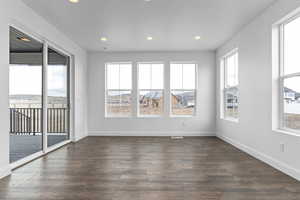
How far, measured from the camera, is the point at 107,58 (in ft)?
24.1

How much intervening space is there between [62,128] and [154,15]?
11.8 feet

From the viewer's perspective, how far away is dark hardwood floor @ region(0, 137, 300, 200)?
8.55 ft

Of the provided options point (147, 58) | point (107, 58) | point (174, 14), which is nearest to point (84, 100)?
point (107, 58)

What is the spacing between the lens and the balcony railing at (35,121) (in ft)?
12.6

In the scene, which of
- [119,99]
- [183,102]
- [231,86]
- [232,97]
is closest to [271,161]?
[232,97]

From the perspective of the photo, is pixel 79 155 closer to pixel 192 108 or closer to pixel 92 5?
pixel 92 5

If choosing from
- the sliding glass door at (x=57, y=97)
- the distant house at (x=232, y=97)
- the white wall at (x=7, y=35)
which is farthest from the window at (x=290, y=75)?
the sliding glass door at (x=57, y=97)

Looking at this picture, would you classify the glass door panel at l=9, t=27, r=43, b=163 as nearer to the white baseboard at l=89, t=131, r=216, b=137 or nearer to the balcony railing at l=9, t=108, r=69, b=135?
the balcony railing at l=9, t=108, r=69, b=135

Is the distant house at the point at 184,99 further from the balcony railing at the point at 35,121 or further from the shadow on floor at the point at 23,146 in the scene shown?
the shadow on floor at the point at 23,146

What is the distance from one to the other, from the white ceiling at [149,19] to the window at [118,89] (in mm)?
1218

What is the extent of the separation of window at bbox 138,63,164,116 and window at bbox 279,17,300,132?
4087 mm

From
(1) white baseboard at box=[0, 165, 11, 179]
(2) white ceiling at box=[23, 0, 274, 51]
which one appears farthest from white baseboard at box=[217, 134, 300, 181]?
(1) white baseboard at box=[0, 165, 11, 179]

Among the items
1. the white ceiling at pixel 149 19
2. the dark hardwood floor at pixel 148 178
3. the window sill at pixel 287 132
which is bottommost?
the dark hardwood floor at pixel 148 178

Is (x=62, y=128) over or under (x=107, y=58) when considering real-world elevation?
under
